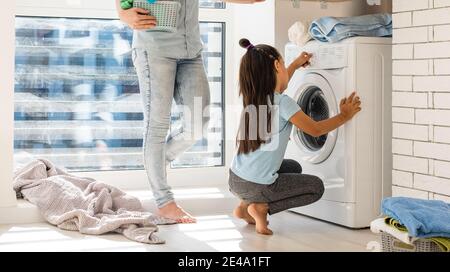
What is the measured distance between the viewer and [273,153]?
3080 mm

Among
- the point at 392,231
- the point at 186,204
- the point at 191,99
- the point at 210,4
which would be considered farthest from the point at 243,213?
the point at 210,4

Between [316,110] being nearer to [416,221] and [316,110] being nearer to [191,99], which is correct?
[191,99]

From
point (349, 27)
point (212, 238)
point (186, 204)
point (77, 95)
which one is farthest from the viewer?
point (77, 95)

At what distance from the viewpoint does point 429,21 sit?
115 inches

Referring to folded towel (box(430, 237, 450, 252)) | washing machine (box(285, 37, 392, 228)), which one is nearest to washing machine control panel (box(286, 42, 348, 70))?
washing machine (box(285, 37, 392, 228))

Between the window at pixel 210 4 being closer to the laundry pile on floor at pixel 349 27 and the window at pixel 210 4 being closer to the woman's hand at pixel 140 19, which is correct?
the laundry pile on floor at pixel 349 27

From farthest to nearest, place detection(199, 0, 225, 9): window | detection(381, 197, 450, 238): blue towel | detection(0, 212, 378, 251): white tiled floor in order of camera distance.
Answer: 1. detection(199, 0, 225, 9): window
2. detection(0, 212, 378, 251): white tiled floor
3. detection(381, 197, 450, 238): blue towel

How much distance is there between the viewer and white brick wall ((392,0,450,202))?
2865 millimetres

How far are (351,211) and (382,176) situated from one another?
0.74ft

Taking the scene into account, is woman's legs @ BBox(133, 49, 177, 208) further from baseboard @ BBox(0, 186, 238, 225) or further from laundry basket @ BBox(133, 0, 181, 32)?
baseboard @ BBox(0, 186, 238, 225)

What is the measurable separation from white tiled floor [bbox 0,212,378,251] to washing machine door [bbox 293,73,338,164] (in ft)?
1.09

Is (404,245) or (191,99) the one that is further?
(191,99)

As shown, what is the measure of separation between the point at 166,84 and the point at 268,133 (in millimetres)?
505
